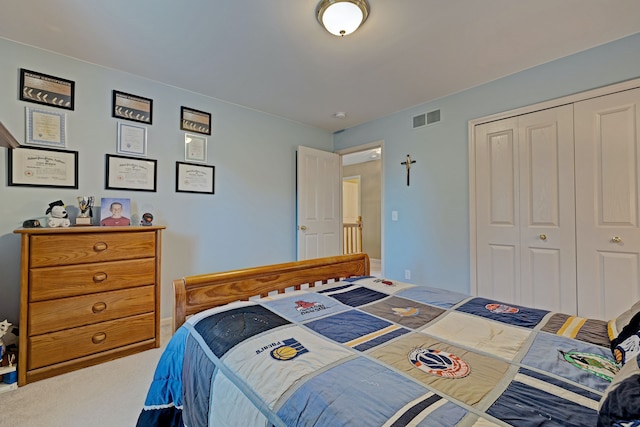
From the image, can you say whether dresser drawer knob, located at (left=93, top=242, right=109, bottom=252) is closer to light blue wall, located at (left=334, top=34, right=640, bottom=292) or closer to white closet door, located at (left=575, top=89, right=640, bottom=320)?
light blue wall, located at (left=334, top=34, right=640, bottom=292)

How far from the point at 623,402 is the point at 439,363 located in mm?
431

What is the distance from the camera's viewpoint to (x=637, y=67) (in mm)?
2107

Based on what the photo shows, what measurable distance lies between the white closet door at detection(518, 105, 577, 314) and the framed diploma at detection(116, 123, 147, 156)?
3598 mm

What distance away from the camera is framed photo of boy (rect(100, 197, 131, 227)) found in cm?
238

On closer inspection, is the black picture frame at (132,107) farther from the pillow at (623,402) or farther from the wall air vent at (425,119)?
→ the pillow at (623,402)

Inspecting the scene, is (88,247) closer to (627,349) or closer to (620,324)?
(627,349)

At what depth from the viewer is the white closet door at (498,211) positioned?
8.88ft

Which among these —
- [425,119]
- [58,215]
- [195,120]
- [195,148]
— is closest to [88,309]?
[58,215]

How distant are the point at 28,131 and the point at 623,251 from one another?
4679 mm

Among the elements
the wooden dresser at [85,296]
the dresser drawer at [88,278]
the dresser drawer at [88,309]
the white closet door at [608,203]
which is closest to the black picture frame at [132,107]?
the wooden dresser at [85,296]

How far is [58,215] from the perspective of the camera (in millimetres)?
2146

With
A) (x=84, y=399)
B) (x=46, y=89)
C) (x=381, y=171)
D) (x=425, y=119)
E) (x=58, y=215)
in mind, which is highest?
(x=425, y=119)

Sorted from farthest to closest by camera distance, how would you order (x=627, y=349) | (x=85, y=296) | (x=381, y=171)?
(x=381, y=171) < (x=85, y=296) < (x=627, y=349)

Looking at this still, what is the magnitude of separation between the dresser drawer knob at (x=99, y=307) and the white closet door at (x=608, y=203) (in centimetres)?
377
